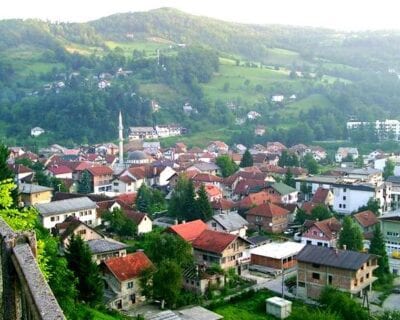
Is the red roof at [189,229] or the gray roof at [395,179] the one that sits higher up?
the red roof at [189,229]

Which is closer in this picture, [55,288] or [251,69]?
[55,288]

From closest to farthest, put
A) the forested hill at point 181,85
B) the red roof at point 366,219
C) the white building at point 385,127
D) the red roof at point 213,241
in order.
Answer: the red roof at point 213,241, the red roof at point 366,219, the white building at point 385,127, the forested hill at point 181,85

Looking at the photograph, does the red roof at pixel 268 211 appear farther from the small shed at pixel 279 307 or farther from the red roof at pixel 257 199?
the small shed at pixel 279 307

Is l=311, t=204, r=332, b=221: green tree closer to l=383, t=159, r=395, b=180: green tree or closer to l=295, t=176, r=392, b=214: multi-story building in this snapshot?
l=295, t=176, r=392, b=214: multi-story building

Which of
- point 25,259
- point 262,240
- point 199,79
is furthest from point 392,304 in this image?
point 199,79

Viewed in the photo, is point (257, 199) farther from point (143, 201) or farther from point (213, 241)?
point (213, 241)

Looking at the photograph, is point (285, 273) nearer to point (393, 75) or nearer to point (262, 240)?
point (262, 240)

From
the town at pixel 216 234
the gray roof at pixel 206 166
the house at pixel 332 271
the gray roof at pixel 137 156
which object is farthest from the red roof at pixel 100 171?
the house at pixel 332 271

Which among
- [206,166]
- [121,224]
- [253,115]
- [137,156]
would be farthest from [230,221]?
[253,115]
